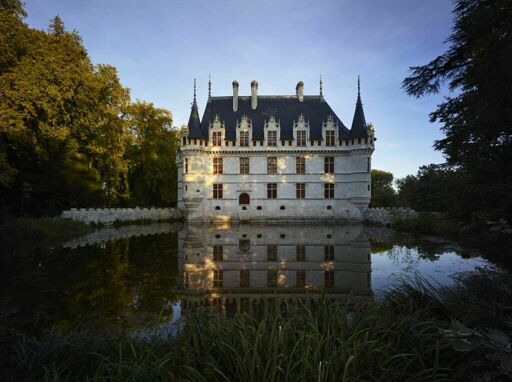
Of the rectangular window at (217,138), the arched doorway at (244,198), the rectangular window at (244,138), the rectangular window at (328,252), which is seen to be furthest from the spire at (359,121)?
the rectangular window at (328,252)

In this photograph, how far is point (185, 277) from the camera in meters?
7.32

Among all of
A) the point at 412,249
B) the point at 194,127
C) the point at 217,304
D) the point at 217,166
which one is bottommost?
the point at 217,304

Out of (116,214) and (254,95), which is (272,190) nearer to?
(254,95)

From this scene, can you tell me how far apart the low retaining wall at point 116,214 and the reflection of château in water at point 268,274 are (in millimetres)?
10486

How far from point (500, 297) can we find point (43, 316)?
268 inches

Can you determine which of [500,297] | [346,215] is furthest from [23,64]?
[346,215]

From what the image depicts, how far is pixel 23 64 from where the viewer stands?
1541 centimetres

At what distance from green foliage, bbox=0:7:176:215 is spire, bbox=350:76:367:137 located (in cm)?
1969

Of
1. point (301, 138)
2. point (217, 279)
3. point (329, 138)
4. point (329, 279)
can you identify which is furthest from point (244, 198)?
point (329, 279)

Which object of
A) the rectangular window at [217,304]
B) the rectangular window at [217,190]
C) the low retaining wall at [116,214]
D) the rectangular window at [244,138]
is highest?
the rectangular window at [244,138]

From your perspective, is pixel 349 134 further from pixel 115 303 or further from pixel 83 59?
pixel 115 303

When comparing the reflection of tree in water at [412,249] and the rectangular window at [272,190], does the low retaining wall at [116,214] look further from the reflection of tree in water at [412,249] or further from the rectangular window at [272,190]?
the reflection of tree in water at [412,249]

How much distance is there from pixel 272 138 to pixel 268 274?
19444 mm

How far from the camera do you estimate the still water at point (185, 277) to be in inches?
195
